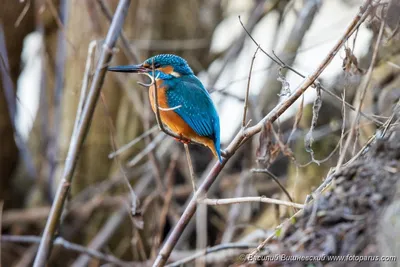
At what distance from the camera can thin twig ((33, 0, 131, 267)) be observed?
1870mm

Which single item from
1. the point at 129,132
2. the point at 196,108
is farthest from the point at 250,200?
the point at 129,132

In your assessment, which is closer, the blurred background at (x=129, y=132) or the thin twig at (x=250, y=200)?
the thin twig at (x=250, y=200)

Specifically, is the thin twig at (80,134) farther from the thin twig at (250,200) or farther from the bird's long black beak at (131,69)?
the thin twig at (250,200)

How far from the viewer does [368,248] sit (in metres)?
1.04

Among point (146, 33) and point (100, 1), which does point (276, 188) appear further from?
point (100, 1)

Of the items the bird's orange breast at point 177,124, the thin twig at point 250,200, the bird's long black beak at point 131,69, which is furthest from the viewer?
the bird's orange breast at point 177,124

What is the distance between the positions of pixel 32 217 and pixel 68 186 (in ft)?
7.53

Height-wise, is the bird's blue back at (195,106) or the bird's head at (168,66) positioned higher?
the bird's head at (168,66)

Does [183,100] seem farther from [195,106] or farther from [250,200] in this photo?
[250,200]

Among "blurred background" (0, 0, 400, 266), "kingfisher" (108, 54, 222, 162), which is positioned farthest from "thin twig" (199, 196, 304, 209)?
"blurred background" (0, 0, 400, 266)

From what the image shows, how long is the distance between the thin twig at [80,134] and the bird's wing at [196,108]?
10.7 inches

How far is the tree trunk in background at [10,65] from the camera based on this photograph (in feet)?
11.5

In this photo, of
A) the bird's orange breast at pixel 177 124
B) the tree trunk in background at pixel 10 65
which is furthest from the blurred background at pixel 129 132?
the bird's orange breast at pixel 177 124

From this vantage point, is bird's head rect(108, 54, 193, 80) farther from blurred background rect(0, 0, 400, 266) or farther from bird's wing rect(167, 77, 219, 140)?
blurred background rect(0, 0, 400, 266)
